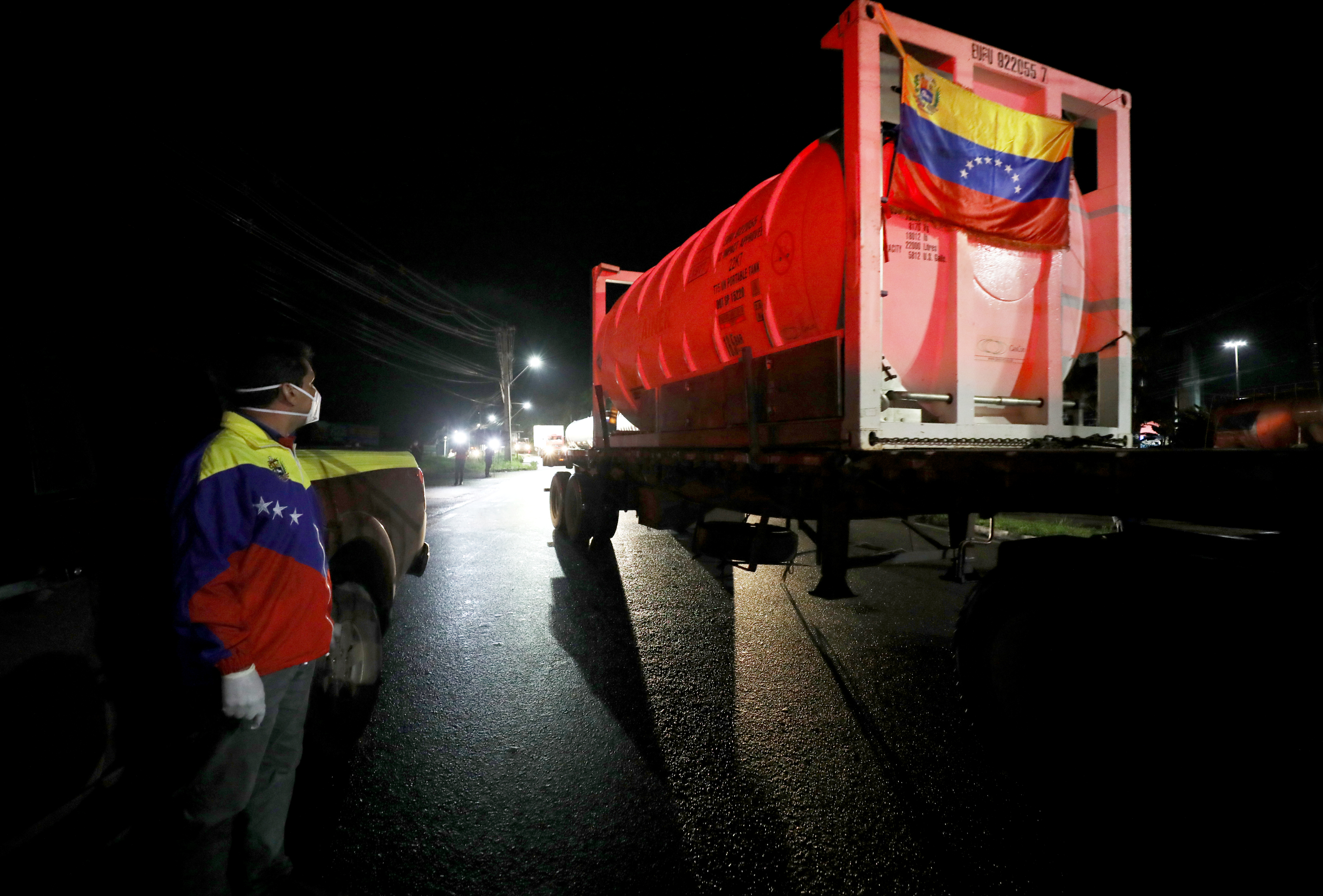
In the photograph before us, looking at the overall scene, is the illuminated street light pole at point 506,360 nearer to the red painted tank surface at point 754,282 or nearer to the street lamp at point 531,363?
the street lamp at point 531,363

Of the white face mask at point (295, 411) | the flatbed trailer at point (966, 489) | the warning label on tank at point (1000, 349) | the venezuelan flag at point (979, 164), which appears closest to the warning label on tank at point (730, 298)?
the flatbed trailer at point (966, 489)

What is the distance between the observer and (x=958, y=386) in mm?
3318

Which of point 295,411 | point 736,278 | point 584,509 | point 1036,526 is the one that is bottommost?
point 1036,526

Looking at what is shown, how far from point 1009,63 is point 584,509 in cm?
612

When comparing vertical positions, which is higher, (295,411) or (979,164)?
(979,164)

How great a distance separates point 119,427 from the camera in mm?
2012

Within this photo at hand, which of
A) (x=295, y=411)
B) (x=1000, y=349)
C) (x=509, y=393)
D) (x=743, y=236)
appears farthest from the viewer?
(x=509, y=393)

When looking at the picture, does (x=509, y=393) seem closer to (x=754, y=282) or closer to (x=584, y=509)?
(x=584, y=509)

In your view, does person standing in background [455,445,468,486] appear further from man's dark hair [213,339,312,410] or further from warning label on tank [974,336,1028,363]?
man's dark hair [213,339,312,410]

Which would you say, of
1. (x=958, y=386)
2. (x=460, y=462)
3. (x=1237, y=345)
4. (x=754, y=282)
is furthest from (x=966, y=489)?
(x=1237, y=345)

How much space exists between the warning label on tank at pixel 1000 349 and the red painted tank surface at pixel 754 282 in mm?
938

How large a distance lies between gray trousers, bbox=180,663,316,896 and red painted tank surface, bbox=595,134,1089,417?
121 inches

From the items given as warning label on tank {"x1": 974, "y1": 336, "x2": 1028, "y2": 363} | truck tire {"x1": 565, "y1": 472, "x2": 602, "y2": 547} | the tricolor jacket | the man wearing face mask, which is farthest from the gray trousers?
truck tire {"x1": 565, "y1": 472, "x2": 602, "y2": 547}

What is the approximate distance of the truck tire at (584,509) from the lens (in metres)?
7.55
